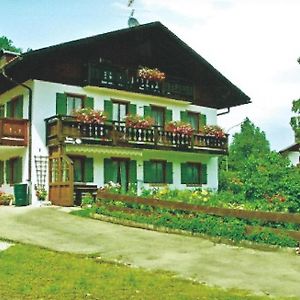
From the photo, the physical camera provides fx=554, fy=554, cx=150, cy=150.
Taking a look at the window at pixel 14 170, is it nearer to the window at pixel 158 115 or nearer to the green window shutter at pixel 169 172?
the window at pixel 158 115

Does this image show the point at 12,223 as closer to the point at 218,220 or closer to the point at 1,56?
the point at 218,220

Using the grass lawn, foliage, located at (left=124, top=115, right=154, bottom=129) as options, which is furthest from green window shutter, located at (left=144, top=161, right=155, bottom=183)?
the grass lawn

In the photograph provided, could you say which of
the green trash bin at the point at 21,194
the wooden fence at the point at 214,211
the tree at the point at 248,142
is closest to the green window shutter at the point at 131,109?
the green trash bin at the point at 21,194

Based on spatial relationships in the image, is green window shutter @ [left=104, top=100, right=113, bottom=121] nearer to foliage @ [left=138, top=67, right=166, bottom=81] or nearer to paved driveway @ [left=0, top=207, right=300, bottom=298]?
foliage @ [left=138, top=67, right=166, bottom=81]

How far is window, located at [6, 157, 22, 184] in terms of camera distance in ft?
87.8

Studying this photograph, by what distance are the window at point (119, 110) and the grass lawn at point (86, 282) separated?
17528 millimetres

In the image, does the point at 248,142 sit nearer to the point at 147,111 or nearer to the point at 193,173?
the point at 193,173

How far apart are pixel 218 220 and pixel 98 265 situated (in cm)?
535

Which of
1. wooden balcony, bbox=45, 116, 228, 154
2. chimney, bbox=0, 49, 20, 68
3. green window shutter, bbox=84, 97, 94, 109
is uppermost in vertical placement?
chimney, bbox=0, 49, 20, 68

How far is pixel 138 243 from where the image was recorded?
13.9m

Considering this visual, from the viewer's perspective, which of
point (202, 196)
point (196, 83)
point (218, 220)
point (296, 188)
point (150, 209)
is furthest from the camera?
point (196, 83)

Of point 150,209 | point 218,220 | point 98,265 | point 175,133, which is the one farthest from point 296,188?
point 175,133

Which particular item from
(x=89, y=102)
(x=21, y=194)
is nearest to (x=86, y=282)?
(x=21, y=194)

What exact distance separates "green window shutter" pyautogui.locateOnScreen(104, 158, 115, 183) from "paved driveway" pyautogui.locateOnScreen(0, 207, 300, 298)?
28.7 feet
